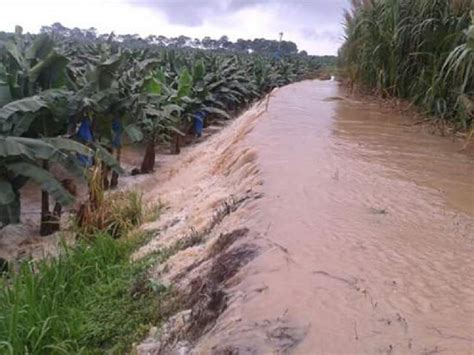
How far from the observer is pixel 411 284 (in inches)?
98.5

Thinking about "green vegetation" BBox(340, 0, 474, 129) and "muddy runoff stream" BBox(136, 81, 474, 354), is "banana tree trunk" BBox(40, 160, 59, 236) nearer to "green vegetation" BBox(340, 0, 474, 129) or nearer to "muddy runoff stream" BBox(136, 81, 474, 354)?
"muddy runoff stream" BBox(136, 81, 474, 354)

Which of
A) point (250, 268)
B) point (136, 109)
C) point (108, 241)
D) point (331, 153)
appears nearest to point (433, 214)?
point (250, 268)

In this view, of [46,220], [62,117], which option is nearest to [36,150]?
[62,117]

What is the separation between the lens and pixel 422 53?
296 inches

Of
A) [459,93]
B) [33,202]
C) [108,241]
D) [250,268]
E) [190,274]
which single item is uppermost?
[459,93]

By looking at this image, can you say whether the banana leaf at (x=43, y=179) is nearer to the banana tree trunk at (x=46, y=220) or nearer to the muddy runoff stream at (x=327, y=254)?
the banana tree trunk at (x=46, y=220)

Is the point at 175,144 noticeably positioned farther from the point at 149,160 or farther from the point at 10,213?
the point at 10,213

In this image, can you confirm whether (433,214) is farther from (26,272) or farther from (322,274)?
(26,272)

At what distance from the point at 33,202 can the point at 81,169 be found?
86.5 inches

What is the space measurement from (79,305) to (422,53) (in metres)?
5.75

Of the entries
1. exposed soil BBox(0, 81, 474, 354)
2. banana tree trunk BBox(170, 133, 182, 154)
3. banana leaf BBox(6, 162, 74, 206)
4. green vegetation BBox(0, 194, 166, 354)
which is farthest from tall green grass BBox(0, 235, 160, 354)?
banana tree trunk BBox(170, 133, 182, 154)

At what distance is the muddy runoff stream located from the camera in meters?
→ 2.15

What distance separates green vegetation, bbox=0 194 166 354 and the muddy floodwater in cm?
84

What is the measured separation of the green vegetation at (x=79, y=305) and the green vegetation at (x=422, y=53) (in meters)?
3.54
